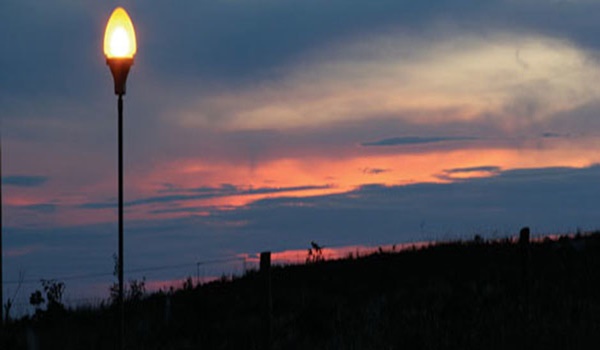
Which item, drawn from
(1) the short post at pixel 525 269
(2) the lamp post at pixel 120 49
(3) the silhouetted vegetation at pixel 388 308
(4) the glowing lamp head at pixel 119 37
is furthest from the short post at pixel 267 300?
(1) the short post at pixel 525 269

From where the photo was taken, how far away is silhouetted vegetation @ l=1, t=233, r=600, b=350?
15.6 metres

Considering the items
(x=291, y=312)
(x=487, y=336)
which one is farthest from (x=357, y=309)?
(x=487, y=336)

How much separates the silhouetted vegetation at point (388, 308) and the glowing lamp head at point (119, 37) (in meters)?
4.13

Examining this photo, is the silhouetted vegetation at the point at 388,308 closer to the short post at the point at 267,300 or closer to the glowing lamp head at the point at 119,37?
the short post at the point at 267,300

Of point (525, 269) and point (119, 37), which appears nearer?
point (119, 37)

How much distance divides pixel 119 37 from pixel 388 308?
31.4ft

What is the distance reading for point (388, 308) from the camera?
20078 millimetres

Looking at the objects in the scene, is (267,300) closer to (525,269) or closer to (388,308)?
(388,308)

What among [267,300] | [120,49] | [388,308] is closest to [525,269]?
[388,308]

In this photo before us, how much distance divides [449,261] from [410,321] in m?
9.85

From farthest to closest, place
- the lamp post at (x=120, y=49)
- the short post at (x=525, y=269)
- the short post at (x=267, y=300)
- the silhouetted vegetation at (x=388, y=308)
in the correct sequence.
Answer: the short post at (x=525, y=269), the silhouetted vegetation at (x=388, y=308), the short post at (x=267, y=300), the lamp post at (x=120, y=49)

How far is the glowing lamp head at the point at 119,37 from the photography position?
1319 centimetres

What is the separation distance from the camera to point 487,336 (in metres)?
15.8

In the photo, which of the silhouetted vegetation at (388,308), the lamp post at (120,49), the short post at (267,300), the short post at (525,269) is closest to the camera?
the lamp post at (120,49)
